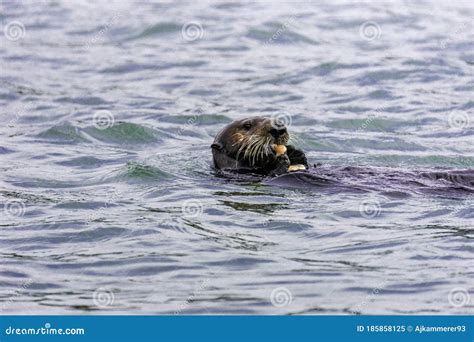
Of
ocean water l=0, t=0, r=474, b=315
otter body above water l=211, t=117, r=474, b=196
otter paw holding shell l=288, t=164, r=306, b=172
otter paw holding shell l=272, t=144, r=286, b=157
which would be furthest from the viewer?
otter paw holding shell l=272, t=144, r=286, b=157

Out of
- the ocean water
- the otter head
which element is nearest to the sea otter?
the otter head

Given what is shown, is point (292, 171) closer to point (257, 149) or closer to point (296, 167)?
point (296, 167)

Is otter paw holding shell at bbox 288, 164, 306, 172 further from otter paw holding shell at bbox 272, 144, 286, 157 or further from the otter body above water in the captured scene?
otter paw holding shell at bbox 272, 144, 286, 157

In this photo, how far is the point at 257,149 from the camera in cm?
905

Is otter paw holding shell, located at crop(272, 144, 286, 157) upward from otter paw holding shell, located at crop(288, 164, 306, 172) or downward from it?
upward

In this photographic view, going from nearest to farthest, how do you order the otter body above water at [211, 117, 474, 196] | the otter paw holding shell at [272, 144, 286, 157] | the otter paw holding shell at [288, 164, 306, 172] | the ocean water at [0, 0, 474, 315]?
the ocean water at [0, 0, 474, 315], the otter body above water at [211, 117, 474, 196], the otter paw holding shell at [288, 164, 306, 172], the otter paw holding shell at [272, 144, 286, 157]

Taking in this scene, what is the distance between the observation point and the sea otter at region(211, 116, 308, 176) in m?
8.96

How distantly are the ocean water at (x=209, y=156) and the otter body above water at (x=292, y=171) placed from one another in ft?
0.14

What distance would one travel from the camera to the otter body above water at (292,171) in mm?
8477

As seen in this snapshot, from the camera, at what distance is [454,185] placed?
839 centimetres

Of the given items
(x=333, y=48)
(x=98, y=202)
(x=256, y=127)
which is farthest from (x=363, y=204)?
(x=333, y=48)

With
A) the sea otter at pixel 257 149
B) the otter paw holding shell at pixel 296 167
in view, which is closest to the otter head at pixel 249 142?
the sea otter at pixel 257 149

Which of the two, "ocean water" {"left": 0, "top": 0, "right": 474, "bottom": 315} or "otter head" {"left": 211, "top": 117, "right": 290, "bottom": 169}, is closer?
"ocean water" {"left": 0, "top": 0, "right": 474, "bottom": 315}

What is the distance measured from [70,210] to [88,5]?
35.5 feet
